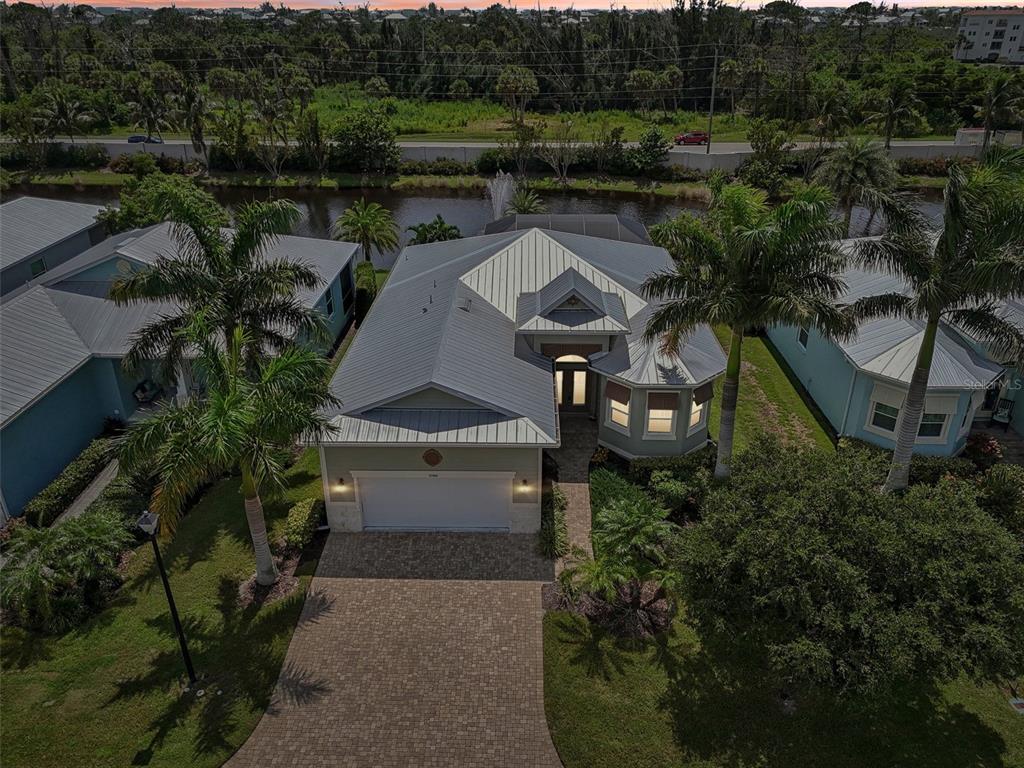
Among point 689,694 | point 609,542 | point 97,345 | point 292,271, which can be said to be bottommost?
point 689,694

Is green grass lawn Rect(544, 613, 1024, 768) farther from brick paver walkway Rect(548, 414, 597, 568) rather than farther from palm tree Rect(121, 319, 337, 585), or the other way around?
palm tree Rect(121, 319, 337, 585)

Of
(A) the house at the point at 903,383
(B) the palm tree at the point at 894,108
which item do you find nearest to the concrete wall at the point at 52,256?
(A) the house at the point at 903,383

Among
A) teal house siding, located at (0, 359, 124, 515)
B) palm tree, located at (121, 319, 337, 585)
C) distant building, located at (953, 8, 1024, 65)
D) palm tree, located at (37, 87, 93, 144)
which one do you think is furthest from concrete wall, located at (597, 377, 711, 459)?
distant building, located at (953, 8, 1024, 65)

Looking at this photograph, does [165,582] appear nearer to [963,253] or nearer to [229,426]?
[229,426]

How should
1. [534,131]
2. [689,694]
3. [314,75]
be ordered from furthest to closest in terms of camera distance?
[314,75] < [534,131] < [689,694]

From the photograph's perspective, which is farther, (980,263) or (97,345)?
(97,345)

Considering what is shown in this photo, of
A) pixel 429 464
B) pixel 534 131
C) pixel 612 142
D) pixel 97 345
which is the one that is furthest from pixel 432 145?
pixel 429 464

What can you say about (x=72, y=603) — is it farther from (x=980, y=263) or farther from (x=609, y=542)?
(x=980, y=263)
